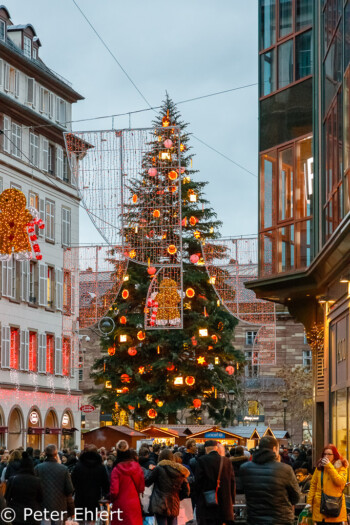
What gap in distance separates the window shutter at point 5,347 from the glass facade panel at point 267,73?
103ft

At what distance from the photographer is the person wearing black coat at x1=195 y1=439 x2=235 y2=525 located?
51.2 ft

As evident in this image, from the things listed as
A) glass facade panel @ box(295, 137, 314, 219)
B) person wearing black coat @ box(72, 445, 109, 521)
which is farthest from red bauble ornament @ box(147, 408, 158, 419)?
person wearing black coat @ box(72, 445, 109, 521)

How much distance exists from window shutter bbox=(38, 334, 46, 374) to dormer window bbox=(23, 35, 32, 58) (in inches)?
543

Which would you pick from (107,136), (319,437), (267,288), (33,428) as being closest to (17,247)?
(107,136)

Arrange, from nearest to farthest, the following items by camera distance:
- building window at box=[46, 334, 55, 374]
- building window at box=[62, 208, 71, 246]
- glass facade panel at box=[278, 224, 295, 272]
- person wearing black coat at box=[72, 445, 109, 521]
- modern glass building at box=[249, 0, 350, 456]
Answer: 1. person wearing black coat at box=[72, 445, 109, 521]
2. modern glass building at box=[249, 0, 350, 456]
3. glass facade panel at box=[278, 224, 295, 272]
4. building window at box=[46, 334, 55, 374]
5. building window at box=[62, 208, 71, 246]

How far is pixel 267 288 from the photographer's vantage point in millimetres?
25672

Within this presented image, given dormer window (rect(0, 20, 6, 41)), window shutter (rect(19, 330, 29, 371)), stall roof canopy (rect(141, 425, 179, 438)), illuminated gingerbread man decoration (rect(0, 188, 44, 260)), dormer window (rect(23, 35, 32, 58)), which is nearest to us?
illuminated gingerbread man decoration (rect(0, 188, 44, 260))

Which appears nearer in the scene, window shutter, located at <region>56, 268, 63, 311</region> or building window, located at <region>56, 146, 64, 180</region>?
window shutter, located at <region>56, 268, 63, 311</region>

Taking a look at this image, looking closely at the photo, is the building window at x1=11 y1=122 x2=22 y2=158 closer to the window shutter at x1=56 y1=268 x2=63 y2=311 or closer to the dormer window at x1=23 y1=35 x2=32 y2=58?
the dormer window at x1=23 y1=35 x2=32 y2=58

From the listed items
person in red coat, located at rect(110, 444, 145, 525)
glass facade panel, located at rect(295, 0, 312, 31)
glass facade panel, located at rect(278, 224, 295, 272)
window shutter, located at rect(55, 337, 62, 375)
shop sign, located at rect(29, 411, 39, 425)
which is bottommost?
shop sign, located at rect(29, 411, 39, 425)

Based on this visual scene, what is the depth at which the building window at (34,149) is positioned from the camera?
6066 cm

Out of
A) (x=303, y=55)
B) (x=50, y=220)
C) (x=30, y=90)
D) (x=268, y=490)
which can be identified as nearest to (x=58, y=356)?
(x=50, y=220)

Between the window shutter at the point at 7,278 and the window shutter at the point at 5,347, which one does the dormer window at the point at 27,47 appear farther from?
the window shutter at the point at 5,347

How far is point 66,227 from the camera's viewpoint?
6444 cm
